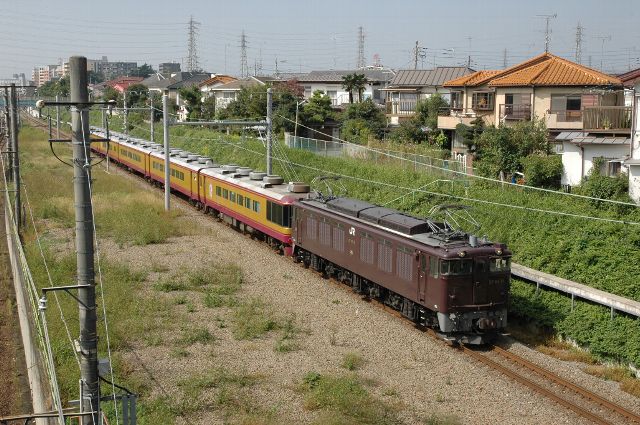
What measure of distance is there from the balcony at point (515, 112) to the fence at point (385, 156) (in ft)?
7.94

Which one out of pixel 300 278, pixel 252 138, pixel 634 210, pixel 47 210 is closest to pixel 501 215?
pixel 634 210

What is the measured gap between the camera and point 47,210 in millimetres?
28328

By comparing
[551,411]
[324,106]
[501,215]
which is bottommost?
[551,411]

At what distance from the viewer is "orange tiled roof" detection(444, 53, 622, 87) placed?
2811 centimetres

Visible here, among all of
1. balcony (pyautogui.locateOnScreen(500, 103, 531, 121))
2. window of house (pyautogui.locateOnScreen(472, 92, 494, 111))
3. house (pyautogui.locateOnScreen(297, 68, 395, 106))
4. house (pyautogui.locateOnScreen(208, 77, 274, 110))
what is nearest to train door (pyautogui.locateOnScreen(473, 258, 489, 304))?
balcony (pyautogui.locateOnScreen(500, 103, 531, 121))

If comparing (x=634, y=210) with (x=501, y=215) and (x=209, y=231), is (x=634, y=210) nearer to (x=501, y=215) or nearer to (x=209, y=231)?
(x=501, y=215)

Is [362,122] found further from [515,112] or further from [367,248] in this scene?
[367,248]

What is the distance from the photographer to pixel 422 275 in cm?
1390

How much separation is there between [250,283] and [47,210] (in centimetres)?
1370

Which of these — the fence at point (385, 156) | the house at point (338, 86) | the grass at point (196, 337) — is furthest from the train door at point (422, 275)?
the house at point (338, 86)

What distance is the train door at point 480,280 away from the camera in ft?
44.1

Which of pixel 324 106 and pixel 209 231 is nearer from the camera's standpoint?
pixel 209 231

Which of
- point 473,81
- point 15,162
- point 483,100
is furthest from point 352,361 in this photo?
point 473,81

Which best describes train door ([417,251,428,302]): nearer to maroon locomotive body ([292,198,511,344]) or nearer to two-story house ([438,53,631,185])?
maroon locomotive body ([292,198,511,344])
